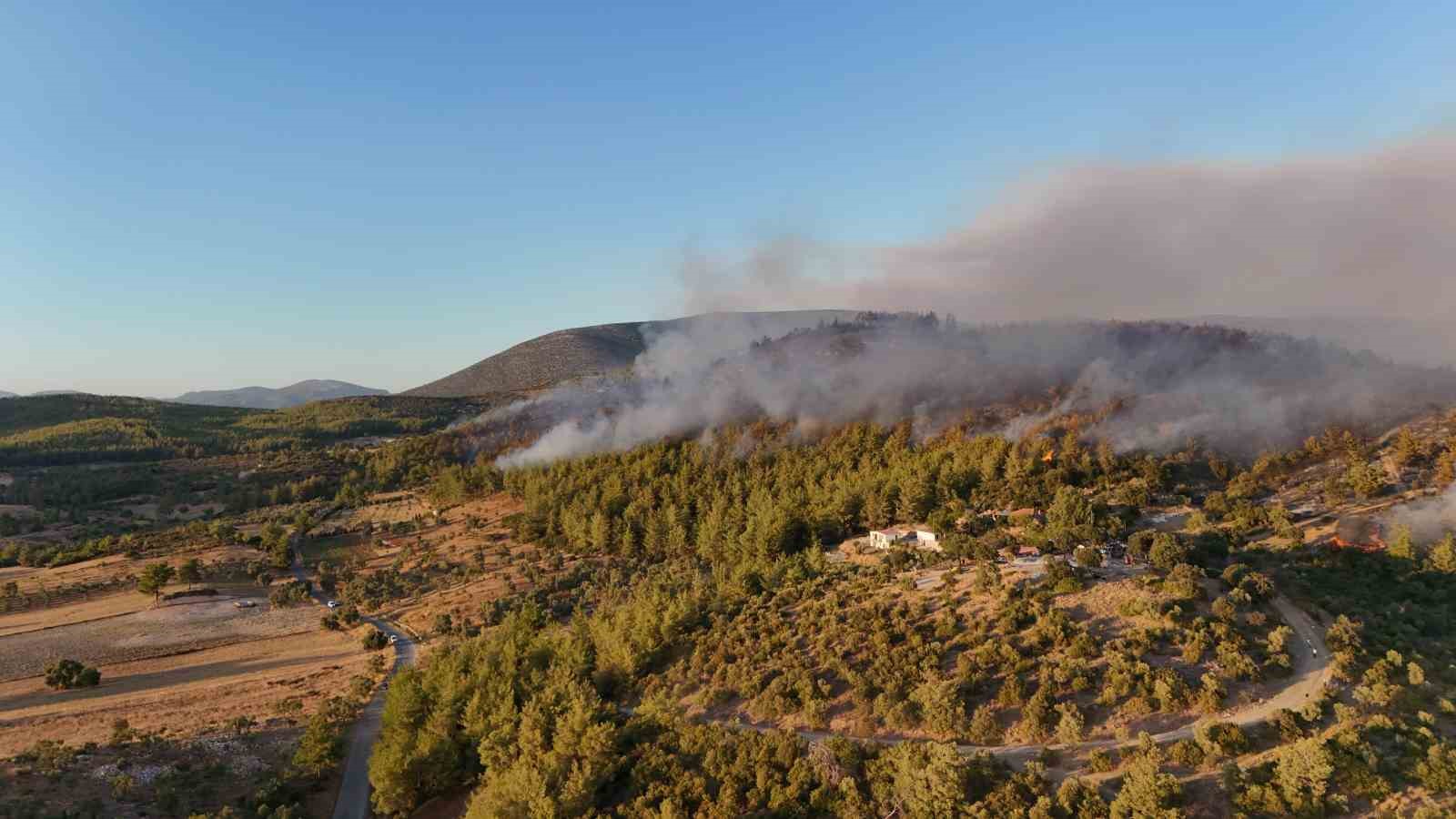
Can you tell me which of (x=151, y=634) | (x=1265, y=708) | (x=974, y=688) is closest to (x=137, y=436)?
(x=151, y=634)

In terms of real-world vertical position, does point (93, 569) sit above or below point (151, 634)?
above

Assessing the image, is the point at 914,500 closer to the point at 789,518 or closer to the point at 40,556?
the point at 789,518

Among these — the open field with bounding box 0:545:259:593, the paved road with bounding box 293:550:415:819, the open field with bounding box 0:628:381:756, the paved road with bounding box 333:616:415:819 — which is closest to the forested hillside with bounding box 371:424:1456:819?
the paved road with bounding box 333:616:415:819

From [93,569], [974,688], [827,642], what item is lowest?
[974,688]

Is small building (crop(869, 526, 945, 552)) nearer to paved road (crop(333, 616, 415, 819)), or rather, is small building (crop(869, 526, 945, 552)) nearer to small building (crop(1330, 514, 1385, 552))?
small building (crop(1330, 514, 1385, 552))

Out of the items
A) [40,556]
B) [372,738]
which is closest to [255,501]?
[40,556]

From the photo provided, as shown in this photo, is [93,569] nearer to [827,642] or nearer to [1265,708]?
[827,642]
